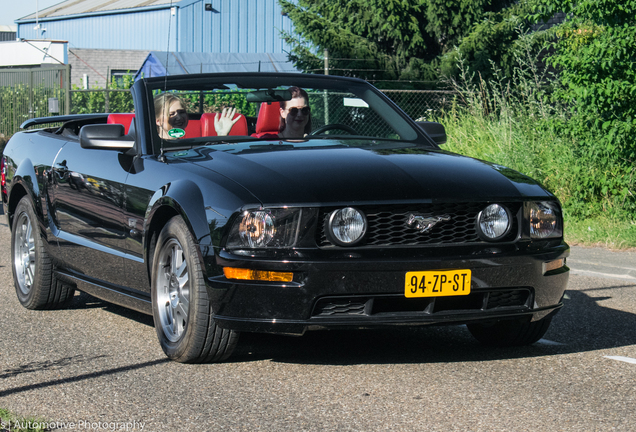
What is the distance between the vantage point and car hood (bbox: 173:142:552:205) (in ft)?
14.8

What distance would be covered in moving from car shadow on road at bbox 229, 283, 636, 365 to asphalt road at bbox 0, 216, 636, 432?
11 mm

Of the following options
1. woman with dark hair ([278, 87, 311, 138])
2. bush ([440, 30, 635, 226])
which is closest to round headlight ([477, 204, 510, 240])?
woman with dark hair ([278, 87, 311, 138])

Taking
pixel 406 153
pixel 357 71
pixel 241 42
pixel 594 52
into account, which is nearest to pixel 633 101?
pixel 594 52

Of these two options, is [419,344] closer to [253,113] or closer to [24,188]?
[253,113]

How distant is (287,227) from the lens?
14.5ft

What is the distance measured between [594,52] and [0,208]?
29.5 feet

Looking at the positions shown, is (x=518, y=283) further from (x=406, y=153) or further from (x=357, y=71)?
(x=357, y=71)

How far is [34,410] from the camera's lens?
4.11 meters

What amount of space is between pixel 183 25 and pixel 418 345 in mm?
36651

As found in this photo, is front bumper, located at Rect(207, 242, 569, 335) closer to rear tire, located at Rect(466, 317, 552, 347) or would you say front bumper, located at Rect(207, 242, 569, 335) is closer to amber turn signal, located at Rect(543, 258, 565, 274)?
amber turn signal, located at Rect(543, 258, 565, 274)

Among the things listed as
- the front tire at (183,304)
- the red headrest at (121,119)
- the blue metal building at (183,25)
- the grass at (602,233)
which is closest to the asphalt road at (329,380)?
the front tire at (183,304)

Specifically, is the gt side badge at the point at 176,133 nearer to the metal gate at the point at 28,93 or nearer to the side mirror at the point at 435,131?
the side mirror at the point at 435,131

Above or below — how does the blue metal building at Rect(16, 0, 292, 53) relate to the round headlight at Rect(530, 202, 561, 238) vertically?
above

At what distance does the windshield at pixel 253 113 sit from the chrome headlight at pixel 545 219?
1.25 metres
